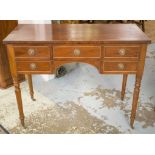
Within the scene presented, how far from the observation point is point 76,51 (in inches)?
69.6

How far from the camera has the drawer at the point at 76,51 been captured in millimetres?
1754

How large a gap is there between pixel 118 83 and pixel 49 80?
2.98ft

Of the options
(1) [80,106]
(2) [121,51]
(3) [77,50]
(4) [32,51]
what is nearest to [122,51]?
(2) [121,51]

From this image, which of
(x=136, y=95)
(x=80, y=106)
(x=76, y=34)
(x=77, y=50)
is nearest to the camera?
(x=77, y=50)

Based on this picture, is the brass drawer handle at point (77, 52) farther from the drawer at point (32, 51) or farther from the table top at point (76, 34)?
the drawer at point (32, 51)

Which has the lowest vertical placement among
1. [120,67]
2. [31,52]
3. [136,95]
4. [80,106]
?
[80,106]

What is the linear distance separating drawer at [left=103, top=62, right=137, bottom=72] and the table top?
193mm

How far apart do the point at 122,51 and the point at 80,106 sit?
95 centimetres

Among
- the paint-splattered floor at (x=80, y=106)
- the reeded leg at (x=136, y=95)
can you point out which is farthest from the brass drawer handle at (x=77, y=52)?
the paint-splattered floor at (x=80, y=106)

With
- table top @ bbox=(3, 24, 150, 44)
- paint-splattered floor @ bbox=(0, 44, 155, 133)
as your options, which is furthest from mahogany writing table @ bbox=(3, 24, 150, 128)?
paint-splattered floor @ bbox=(0, 44, 155, 133)

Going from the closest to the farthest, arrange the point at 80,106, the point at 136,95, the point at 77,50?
1. the point at 77,50
2. the point at 136,95
3. the point at 80,106

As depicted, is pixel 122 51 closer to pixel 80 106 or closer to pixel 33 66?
pixel 33 66

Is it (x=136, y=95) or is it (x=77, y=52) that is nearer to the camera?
(x=77, y=52)

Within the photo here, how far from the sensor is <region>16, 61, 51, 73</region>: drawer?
1831 millimetres
